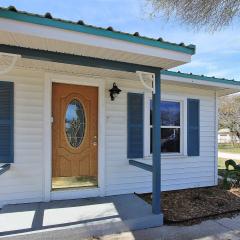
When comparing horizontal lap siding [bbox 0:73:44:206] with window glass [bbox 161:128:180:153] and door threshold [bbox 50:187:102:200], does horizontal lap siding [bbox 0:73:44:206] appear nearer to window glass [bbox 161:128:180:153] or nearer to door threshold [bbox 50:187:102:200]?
door threshold [bbox 50:187:102:200]

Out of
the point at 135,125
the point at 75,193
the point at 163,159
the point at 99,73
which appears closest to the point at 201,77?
the point at 135,125

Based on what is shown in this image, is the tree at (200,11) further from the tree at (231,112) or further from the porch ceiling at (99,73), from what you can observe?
the tree at (231,112)

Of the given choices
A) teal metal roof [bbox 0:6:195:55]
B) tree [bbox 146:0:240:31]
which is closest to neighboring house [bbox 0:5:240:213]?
teal metal roof [bbox 0:6:195:55]

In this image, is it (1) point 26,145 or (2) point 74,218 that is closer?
(2) point 74,218

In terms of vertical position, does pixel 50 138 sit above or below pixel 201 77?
below

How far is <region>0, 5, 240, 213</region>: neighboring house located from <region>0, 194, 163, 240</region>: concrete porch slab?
0.36 meters

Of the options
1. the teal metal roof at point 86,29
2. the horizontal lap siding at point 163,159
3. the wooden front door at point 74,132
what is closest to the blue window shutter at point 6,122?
the wooden front door at point 74,132

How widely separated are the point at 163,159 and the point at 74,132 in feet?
7.46

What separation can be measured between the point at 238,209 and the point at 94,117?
10.9ft

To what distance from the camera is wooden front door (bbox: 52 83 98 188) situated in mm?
5949

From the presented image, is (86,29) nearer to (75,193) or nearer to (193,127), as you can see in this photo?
(75,193)

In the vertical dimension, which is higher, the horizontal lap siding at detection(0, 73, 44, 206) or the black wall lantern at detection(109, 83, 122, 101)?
the black wall lantern at detection(109, 83, 122, 101)

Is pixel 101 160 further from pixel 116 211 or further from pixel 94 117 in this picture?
pixel 116 211

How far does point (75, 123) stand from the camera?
20.2ft
